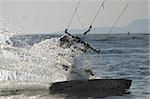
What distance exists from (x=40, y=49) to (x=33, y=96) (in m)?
11.7

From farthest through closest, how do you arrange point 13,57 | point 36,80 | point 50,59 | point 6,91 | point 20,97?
point 50,59, point 13,57, point 36,80, point 6,91, point 20,97

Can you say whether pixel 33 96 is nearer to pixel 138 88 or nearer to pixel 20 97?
pixel 20 97

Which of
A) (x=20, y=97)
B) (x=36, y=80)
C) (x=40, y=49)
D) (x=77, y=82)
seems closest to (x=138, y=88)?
(x=77, y=82)

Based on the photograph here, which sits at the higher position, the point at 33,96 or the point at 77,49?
the point at 77,49

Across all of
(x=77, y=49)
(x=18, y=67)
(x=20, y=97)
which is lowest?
(x=20, y=97)

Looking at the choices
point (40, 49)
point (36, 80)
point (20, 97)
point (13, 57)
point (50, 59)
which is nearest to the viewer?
point (20, 97)

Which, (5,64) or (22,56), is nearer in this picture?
(5,64)

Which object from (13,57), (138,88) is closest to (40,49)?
(13,57)

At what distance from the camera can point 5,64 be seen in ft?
86.3

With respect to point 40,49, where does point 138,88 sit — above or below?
below

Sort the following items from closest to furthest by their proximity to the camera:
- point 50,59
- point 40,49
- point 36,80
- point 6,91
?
point 6,91, point 36,80, point 50,59, point 40,49

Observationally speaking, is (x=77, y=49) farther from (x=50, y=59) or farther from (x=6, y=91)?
(x=6, y=91)

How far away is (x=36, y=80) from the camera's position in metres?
25.2

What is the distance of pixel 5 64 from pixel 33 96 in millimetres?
5870
